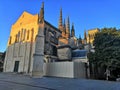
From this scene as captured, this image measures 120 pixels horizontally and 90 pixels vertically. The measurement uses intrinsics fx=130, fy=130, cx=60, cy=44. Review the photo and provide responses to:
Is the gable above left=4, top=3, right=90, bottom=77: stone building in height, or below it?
above

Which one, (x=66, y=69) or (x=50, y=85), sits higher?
(x=66, y=69)

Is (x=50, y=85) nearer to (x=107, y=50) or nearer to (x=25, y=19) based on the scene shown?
(x=107, y=50)

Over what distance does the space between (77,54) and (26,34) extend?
14.5m

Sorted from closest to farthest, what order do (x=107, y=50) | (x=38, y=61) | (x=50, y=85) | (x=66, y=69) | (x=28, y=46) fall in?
(x=50, y=85), (x=38, y=61), (x=107, y=50), (x=66, y=69), (x=28, y=46)

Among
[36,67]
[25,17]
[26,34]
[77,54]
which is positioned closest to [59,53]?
[77,54]

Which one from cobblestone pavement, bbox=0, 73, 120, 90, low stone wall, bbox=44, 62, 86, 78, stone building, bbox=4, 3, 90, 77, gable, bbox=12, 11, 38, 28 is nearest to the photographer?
cobblestone pavement, bbox=0, 73, 120, 90

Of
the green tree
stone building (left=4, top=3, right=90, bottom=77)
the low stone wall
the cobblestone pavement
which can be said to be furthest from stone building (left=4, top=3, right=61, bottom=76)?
the cobblestone pavement

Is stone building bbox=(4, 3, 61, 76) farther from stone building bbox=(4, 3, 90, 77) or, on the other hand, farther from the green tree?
the green tree

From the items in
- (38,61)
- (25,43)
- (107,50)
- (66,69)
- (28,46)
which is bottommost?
(66,69)

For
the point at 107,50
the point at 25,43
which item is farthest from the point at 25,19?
the point at 107,50

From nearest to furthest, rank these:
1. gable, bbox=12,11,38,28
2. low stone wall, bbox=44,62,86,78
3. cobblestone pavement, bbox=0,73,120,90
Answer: cobblestone pavement, bbox=0,73,120,90 < low stone wall, bbox=44,62,86,78 < gable, bbox=12,11,38,28

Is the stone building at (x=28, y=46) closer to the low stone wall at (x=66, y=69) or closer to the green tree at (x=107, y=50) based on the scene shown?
the low stone wall at (x=66, y=69)

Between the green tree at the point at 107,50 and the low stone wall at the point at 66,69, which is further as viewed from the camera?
the low stone wall at the point at 66,69

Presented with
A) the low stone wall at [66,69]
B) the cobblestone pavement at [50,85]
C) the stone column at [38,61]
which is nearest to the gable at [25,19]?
the low stone wall at [66,69]
